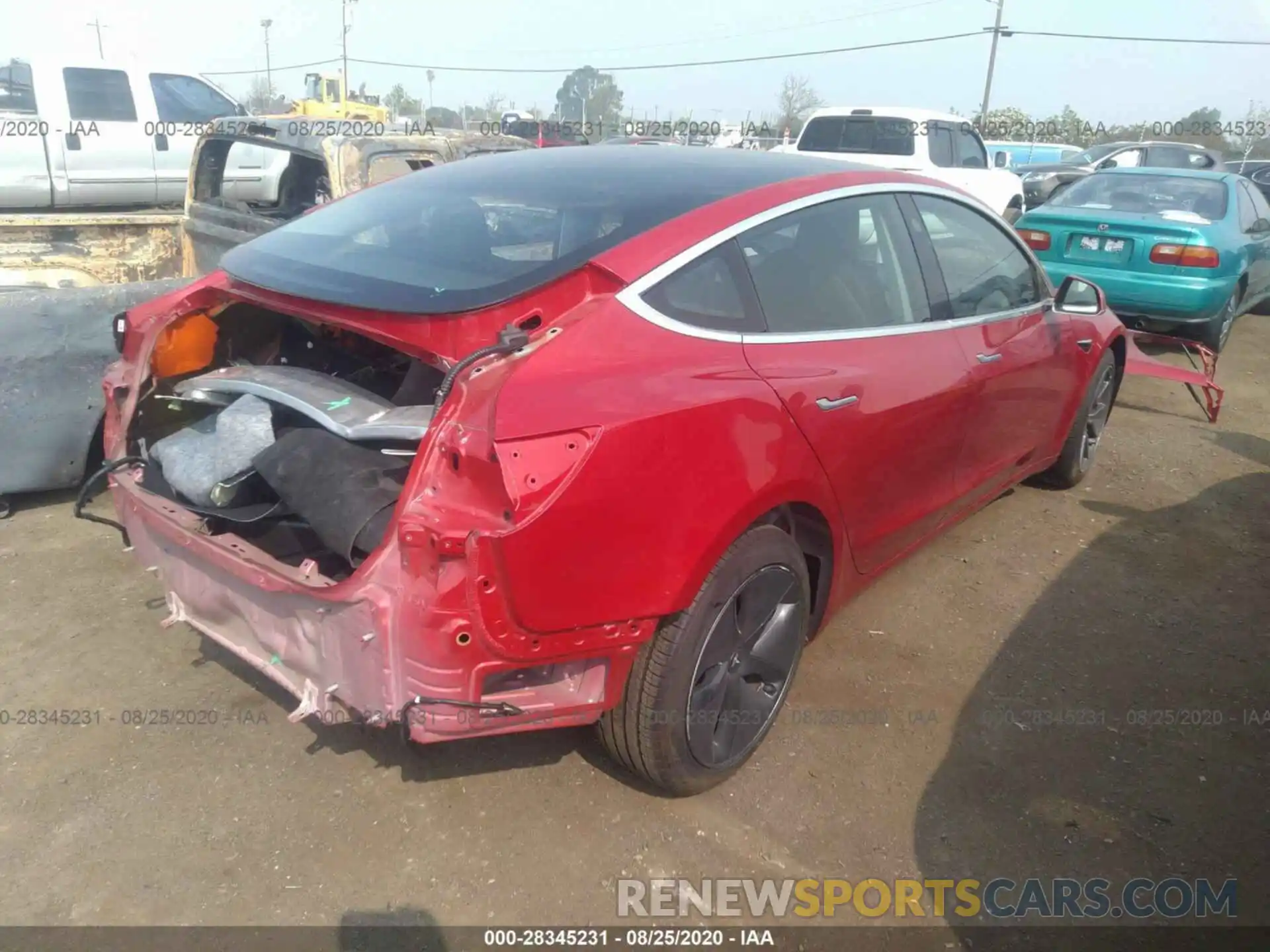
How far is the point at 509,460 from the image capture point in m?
1.90

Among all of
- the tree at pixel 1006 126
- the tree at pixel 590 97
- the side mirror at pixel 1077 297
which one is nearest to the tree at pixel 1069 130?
the tree at pixel 1006 126

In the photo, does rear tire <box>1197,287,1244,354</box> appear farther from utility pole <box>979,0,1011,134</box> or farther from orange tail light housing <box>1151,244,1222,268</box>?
utility pole <box>979,0,1011,134</box>

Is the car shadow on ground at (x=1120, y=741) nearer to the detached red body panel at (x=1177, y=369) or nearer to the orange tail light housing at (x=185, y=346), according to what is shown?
the detached red body panel at (x=1177, y=369)

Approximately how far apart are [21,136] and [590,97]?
198 ft

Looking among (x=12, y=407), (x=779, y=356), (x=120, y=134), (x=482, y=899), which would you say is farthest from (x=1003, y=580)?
(x=120, y=134)

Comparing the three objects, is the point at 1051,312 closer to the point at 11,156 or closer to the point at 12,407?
the point at 12,407

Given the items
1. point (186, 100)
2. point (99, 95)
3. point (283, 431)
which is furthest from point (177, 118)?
point (283, 431)

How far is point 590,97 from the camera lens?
216 ft

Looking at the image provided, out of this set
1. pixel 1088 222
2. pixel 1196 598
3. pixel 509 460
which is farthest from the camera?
pixel 1088 222

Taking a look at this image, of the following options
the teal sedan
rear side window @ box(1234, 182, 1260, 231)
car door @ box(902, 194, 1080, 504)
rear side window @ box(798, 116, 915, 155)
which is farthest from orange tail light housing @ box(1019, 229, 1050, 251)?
rear side window @ box(798, 116, 915, 155)

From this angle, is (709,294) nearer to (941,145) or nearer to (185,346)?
(185,346)

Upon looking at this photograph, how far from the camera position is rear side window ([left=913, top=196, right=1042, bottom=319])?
329 cm

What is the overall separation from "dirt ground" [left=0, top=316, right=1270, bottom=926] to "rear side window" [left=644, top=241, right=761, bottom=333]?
51.9 inches

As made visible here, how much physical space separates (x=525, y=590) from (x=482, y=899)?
870 millimetres
